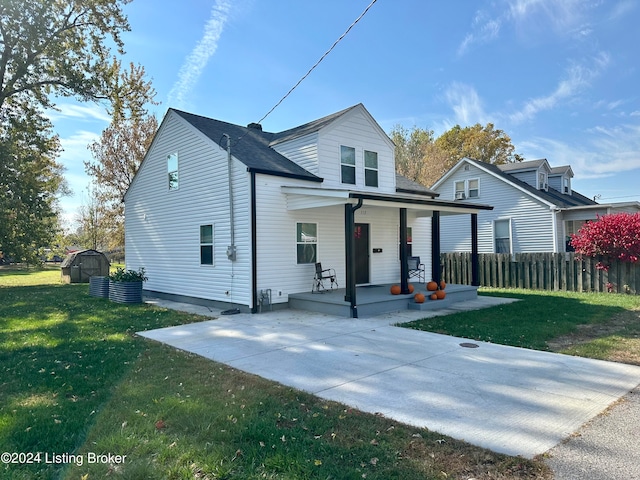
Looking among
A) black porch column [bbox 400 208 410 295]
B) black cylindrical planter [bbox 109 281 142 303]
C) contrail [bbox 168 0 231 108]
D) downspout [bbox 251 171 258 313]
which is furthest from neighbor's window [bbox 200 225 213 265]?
black porch column [bbox 400 208 410 295]

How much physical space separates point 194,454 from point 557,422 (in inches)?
121

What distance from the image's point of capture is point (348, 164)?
1246cm

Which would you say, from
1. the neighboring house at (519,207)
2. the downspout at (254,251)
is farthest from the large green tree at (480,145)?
the downspout at (254,251)

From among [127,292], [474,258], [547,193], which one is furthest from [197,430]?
[547,193]

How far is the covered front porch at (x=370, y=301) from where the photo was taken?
9.52 m

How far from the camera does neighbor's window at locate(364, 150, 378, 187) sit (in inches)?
509

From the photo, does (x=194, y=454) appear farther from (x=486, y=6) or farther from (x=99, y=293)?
(x=99, y=293)

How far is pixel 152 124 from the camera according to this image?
25.7 m

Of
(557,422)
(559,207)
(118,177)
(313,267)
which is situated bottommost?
(557,422)

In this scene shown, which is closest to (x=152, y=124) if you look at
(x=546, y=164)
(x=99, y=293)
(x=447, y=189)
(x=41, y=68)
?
(x=41, y=68)

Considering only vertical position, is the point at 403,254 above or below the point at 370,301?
above

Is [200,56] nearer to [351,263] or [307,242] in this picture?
[307,242]

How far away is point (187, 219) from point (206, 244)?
4.46 feet

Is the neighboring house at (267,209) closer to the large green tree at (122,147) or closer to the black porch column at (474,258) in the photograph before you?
the black porch column at (474,258)
